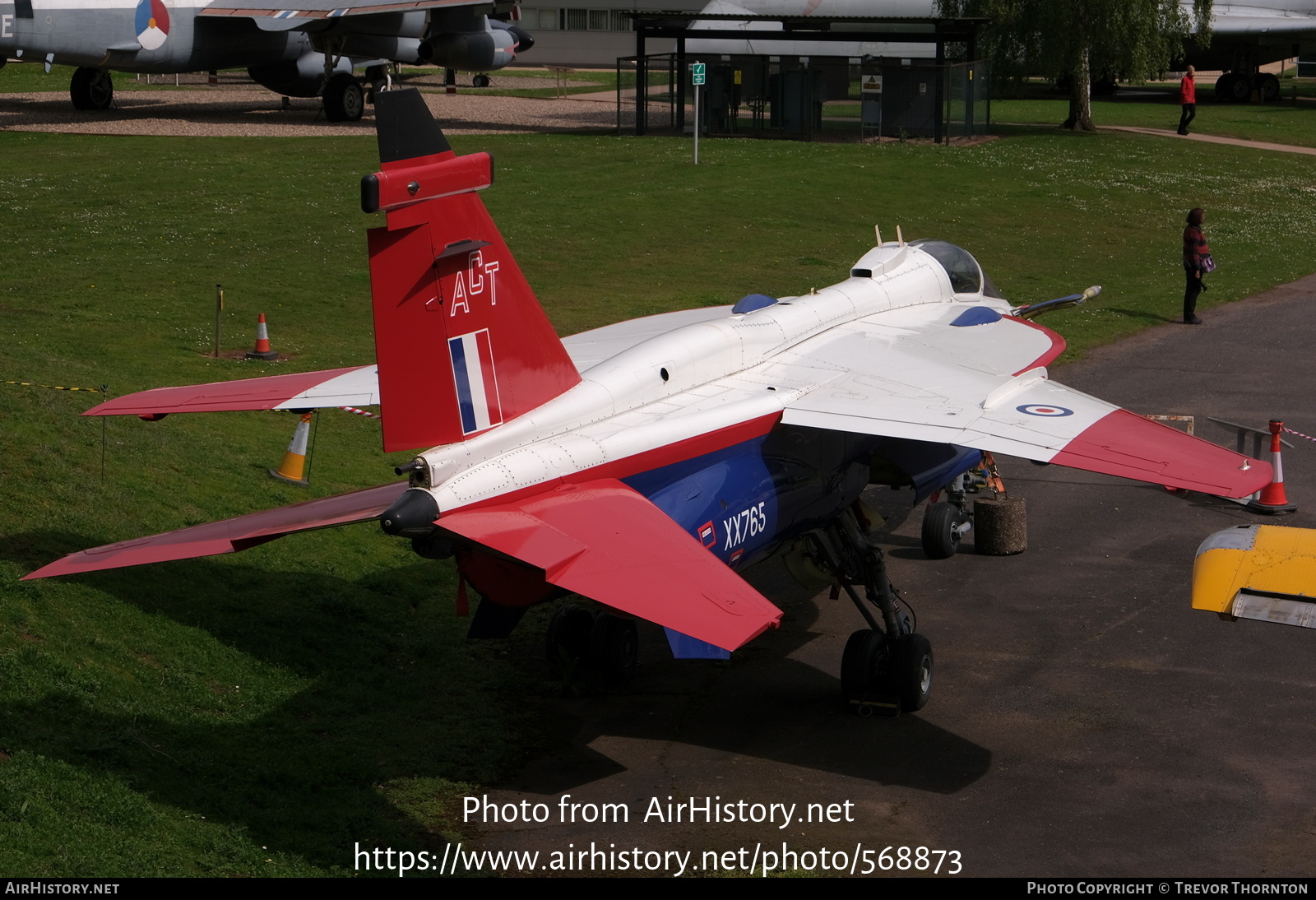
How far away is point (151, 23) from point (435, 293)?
123 ft

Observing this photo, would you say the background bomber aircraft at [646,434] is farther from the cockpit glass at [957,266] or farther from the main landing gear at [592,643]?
the cockpit glass at [957,266]

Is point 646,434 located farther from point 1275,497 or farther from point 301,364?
point 301,364

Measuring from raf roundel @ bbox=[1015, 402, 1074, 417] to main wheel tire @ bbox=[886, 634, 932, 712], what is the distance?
7.85 feet

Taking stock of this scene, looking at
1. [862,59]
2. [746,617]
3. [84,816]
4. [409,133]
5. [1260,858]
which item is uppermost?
[862,59]

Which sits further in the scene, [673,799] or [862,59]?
[862,59]

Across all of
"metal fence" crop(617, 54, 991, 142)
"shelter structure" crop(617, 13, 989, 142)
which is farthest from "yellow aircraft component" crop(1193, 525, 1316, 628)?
"metal fence" crop(617, 54, 991, 142)

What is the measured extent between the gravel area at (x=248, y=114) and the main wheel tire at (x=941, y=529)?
31881 millimetres

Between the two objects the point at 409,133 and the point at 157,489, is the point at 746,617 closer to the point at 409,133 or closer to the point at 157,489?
the point at 409,133

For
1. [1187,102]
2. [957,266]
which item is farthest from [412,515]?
[1187,102]

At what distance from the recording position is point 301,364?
2273 centimetres

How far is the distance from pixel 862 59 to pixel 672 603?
1617 inches

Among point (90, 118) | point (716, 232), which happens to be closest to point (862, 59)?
point (716, 232)

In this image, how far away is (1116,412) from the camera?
39.8ft

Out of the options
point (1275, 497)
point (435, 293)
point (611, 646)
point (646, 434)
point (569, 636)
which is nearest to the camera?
point (435, 293)
